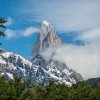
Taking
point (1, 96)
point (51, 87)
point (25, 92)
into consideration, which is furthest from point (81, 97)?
point (1, 96)

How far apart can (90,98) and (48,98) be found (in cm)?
1828

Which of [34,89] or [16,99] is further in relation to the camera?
[34,89]

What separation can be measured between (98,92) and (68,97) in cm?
1353

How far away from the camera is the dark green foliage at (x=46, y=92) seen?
11750 centimetres

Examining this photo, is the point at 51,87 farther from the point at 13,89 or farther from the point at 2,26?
the point at 2,26

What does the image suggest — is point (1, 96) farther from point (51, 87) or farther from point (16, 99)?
point (51, 87)

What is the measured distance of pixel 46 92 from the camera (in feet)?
470

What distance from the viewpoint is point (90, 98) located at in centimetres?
14938

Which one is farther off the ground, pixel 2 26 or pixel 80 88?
pixel 80 88

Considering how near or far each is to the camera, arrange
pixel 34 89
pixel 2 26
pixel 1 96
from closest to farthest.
A: pixel 2 26 → pixel 1 96 → pixel 34 89

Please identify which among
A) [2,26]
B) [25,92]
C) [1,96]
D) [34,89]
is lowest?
[2,26]

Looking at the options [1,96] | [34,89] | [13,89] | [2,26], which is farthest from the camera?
[34,89]

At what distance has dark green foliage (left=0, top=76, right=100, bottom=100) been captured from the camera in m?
118

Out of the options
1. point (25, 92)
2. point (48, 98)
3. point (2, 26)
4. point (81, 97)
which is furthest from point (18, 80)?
point (2, 26)
